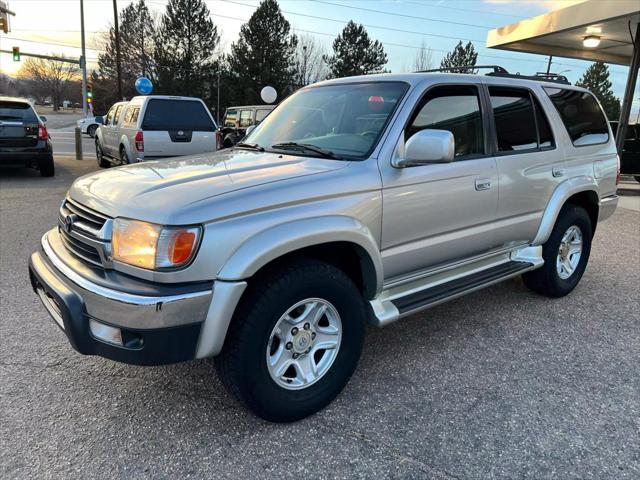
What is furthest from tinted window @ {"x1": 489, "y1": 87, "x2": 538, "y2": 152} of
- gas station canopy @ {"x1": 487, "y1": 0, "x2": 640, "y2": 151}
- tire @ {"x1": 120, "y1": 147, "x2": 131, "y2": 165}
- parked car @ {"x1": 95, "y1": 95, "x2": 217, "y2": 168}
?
tire @ {"x1": 120, "y1": 147, "x2": 131, "y2": 165}

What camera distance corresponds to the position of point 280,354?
2.58 meters

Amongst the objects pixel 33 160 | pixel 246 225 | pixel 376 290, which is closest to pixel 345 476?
pixel 376 290

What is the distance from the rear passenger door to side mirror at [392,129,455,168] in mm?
969

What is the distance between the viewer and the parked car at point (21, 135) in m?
10.0

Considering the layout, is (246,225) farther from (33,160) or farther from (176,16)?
(176,16)

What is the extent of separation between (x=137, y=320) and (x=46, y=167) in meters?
10.5

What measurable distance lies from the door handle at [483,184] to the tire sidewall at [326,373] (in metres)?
1.28

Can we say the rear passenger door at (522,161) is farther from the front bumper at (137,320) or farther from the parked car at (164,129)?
the parked car at (164,129)

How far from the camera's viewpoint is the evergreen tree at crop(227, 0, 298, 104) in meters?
44.6

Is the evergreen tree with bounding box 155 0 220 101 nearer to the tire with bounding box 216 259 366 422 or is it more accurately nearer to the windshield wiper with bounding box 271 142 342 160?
the windshield wiper with bounding box 271 142 342 160

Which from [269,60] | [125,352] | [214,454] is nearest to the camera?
[125,352]

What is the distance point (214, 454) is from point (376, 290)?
4.11ft

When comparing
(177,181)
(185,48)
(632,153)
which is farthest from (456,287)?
(185,48)

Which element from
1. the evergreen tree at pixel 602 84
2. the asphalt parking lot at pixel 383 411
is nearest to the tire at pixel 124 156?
the asphalt parking lot at pixel 383 411
